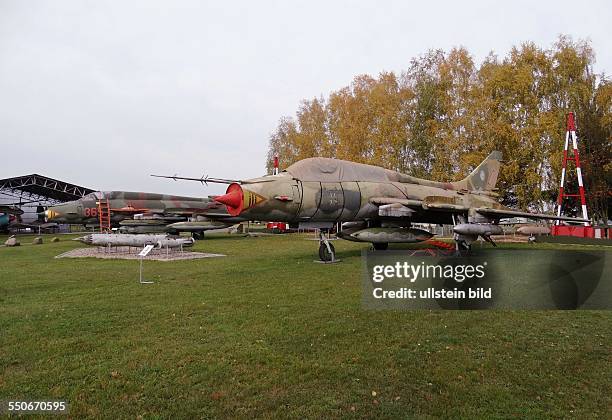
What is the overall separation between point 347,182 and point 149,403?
420 inches

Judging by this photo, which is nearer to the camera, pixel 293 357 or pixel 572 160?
pixel 293 357

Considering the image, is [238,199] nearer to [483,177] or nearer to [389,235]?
[389,235]

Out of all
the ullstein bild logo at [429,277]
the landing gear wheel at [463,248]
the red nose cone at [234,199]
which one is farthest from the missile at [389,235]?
the red nose cone at [234,199]

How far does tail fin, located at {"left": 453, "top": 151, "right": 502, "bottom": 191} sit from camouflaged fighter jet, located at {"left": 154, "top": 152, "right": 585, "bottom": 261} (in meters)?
2.70

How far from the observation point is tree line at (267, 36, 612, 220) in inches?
1013

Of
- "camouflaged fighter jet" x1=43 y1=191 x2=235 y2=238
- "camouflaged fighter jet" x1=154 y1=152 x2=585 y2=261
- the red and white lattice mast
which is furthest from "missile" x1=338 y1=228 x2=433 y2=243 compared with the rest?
"camouflaged fighter jet" x1=43 y1=191 x2=235 y2=238

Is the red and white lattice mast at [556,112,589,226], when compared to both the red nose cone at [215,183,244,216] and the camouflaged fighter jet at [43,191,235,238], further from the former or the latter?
the camouflaged fighter jet at [43,191,235,238]

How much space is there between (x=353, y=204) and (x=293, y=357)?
29.6 feet

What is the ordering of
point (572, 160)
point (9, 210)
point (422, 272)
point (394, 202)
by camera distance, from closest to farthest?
point (422, 272), point (394, 202), point (572, 160), point (9, 210)

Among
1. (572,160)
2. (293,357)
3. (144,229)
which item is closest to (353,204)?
(293,357)

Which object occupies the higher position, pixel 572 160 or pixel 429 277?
pixel 572 160

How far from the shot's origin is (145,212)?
88.7 feet

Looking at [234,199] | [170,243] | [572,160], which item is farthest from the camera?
[572,160]

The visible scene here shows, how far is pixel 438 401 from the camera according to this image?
3660 mm
